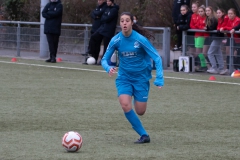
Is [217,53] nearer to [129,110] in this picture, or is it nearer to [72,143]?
[129,110]

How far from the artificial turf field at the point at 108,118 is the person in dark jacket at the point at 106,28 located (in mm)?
2480

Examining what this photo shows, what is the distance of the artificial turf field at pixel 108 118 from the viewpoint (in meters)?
7.36

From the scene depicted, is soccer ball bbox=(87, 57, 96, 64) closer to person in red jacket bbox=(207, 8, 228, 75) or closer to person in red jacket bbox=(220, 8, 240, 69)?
person in red jacket bbox=(207, 8, 228, 75)

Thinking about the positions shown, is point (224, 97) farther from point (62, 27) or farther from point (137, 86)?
point (62, 27)

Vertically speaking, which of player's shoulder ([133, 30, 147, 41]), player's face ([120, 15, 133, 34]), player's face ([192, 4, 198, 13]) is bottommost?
player's shoulder ([133, 30, 147, 41])

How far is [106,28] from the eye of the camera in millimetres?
18484

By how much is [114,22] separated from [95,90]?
5484 mm

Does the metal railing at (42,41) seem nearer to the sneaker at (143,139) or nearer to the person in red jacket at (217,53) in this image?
the person in red jacket at (217,53)

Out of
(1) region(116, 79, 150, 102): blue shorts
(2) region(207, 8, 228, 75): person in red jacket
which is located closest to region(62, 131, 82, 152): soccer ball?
(1) region(116, 79, 150, 102): blue shorts

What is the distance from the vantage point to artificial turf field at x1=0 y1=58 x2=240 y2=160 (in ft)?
24.2

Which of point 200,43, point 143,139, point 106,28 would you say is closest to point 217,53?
point 200,43

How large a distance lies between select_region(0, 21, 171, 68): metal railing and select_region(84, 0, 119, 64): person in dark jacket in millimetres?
936

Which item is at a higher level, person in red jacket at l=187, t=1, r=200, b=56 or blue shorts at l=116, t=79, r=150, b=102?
person in red jacket at l=187, t=1, r=200, b=56

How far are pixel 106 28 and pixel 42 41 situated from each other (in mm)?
3530
